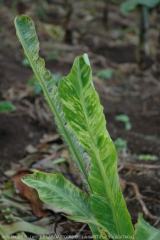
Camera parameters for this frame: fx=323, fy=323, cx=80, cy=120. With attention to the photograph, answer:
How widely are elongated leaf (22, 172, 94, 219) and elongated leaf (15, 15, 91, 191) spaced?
0.06 meters

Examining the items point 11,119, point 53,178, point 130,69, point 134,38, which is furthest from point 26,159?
point 134,38

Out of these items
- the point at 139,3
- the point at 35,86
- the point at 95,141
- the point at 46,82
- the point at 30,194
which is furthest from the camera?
the point at 139,3

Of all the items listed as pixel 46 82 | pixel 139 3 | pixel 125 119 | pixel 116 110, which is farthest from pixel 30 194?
pixel 139 3

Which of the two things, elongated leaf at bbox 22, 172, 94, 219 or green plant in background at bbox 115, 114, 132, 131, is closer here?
elongated leaf at bbox 22, 172, 94, 219

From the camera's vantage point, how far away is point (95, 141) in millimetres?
951

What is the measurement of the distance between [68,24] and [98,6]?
298 cm

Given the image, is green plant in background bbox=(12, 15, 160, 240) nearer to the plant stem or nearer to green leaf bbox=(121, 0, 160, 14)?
green leaf bbox=(121, 0, 160, 14)

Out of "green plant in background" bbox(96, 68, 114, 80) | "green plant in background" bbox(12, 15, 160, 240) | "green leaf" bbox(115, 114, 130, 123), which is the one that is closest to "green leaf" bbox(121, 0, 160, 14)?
"green plant in background" bbox(96, 68, 114, 80)

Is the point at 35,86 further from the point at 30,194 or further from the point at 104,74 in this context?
the point at 104,74

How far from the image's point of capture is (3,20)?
554 centimetres

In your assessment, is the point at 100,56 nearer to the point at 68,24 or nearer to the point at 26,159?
the point at 68,24

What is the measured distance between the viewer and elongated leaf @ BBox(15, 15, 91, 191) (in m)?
1.07

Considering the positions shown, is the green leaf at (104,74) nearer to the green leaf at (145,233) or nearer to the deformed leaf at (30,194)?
the deformed leaf at (30,194)

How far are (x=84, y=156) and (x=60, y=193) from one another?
0.53ft
